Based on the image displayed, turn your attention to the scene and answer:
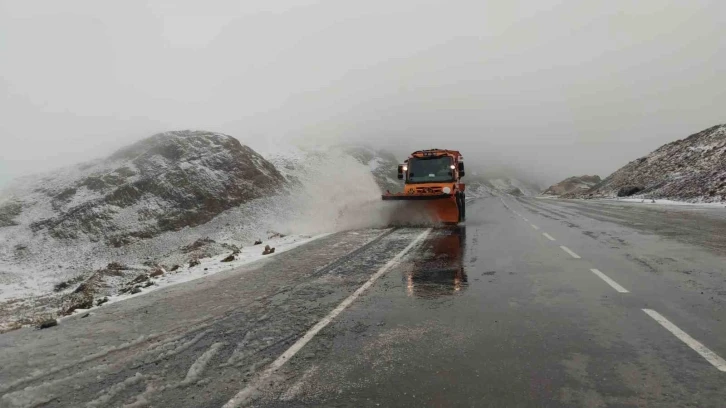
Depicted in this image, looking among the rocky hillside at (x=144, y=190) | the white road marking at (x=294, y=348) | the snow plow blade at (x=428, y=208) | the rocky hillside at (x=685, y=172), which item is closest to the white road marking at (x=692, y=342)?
the white road marking at (x=294, y=348)

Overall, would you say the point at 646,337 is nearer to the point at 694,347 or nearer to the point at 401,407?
the point at 694,347

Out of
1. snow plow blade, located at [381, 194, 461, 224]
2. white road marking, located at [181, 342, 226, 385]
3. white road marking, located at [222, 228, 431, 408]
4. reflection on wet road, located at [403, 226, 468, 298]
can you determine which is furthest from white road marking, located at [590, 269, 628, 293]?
snow plow blade, located at [381, 194, 461, 224]

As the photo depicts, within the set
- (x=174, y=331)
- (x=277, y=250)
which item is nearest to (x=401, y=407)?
(x=174, y=331)

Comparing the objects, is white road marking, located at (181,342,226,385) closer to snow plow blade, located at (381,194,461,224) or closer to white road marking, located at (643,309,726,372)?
white road marking, located at (643,309,726,372)

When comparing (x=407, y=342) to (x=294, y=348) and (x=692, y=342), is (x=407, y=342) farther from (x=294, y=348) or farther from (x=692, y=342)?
(x=692, y=342)

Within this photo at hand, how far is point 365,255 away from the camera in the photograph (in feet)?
33.9

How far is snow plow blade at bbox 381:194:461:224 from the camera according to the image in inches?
663

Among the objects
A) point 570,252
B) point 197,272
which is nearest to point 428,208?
point 570,252

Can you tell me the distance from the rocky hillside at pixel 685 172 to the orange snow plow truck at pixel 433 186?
78.9 ft

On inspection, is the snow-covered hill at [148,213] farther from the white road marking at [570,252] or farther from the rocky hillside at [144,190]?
the white road marking at [570,252]

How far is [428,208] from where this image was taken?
17.1m

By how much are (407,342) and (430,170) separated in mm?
14326

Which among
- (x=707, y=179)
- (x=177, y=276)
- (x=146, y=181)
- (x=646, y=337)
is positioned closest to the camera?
(x=646, y=337)

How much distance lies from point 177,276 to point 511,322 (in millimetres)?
7516
